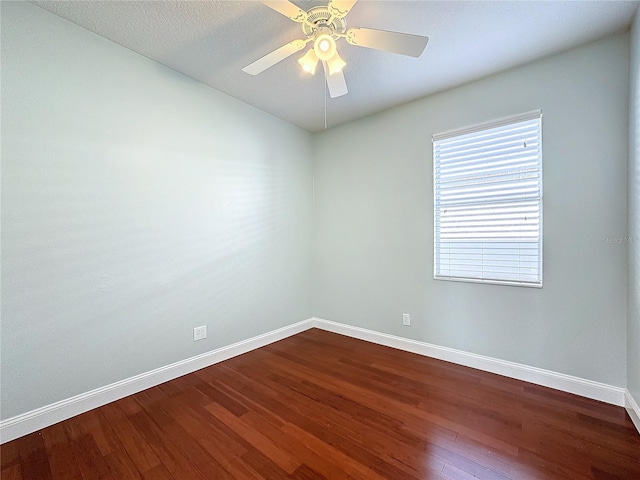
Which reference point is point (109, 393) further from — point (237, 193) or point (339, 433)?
point (237, 193)

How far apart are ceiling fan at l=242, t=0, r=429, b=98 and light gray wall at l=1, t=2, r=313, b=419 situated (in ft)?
3.60

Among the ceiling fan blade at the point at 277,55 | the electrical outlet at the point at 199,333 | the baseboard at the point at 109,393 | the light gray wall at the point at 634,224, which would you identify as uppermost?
the ceiling fan blade at the point at 277,55

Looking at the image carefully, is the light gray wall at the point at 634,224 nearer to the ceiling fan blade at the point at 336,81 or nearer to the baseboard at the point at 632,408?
the baseboard at the point at 632,408

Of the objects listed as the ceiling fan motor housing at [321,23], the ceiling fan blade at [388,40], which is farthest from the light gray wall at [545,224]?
the ceiling fan motor housing at [321,23]

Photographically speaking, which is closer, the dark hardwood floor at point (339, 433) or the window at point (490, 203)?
the dark hardwood floor at point (339, 433)

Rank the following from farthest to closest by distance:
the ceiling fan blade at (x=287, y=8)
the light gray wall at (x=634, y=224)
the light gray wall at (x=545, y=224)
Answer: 1. the light gray wall at (x=545, y=224)
2. the light gray wall at (x=634, y=224)
3. the ceiling fan blade at (x=287, y=8)

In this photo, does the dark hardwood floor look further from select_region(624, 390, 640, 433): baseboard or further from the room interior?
the room interior

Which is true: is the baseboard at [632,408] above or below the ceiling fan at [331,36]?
below

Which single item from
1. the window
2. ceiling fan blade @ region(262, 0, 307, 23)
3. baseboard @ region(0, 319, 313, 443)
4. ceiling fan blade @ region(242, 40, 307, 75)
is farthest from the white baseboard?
ceiling fan blade @ region(262, 0, 307, 23)

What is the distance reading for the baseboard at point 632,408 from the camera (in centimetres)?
162

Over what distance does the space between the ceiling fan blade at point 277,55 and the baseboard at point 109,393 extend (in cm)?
236

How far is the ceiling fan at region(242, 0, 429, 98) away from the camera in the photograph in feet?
4.46

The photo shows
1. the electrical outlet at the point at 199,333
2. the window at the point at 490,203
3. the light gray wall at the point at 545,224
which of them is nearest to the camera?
the light gray wall at the point at 545,224

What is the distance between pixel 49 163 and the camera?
5.64ft
